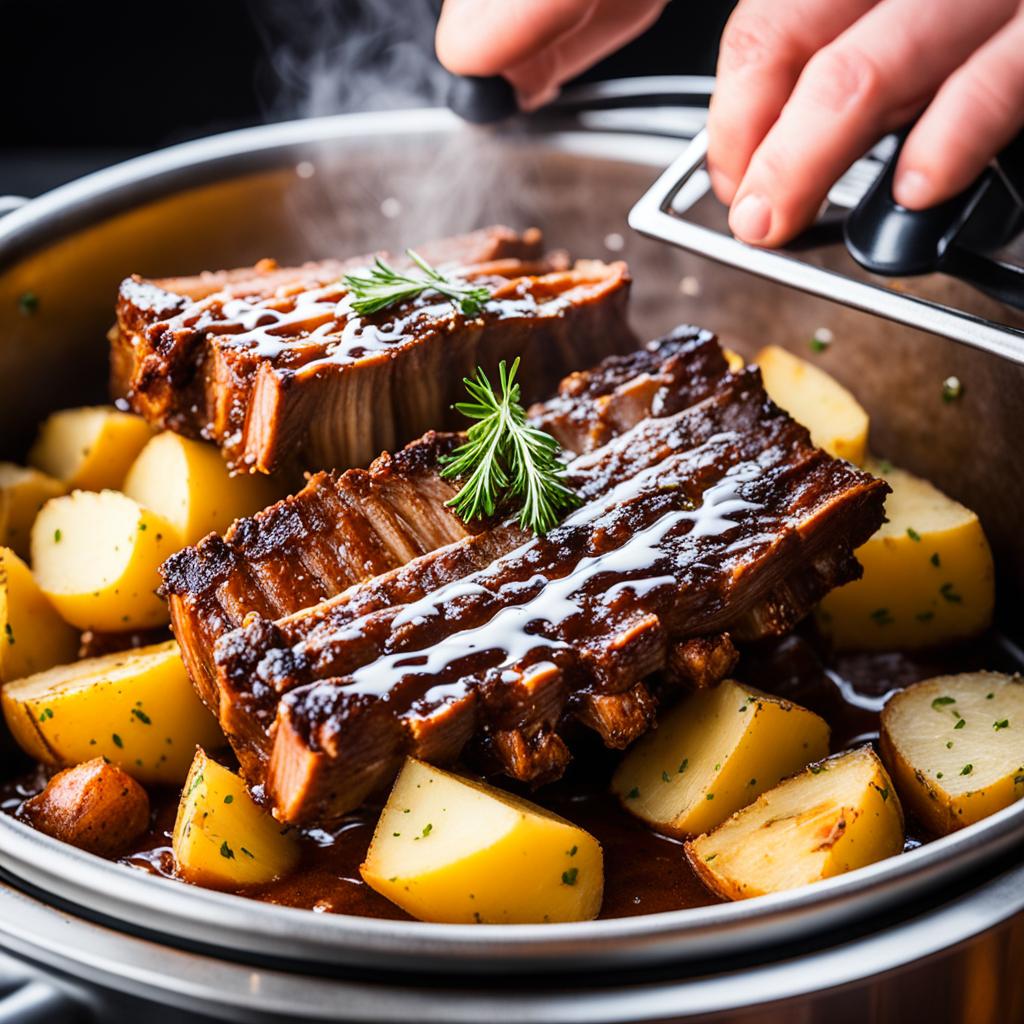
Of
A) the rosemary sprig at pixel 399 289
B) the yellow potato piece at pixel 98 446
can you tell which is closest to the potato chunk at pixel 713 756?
the rosemary sprig at pixel 399 289

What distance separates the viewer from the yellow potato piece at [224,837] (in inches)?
73.6

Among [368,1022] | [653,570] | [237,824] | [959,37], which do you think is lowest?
[237,824]

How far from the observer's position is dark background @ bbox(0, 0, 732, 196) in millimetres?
4711

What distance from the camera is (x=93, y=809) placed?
1.99 m

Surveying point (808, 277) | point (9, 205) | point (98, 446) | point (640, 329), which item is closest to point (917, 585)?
point (808, 277)

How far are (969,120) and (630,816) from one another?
128 centimetres

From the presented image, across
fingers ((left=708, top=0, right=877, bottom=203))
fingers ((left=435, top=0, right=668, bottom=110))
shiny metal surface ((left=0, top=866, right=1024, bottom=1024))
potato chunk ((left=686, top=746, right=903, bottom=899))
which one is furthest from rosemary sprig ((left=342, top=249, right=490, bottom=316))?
shiny metal surface ((left=0, top=866, right=1024, bottom=1024))

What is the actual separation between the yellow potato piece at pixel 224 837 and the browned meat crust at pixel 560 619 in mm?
157

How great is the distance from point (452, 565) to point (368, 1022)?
0.72 metres

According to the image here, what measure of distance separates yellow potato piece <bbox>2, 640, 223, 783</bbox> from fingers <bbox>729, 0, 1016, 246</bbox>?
4.58 feet

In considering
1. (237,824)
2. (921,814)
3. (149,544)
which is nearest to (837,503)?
(921,814)

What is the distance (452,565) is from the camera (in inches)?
74.7

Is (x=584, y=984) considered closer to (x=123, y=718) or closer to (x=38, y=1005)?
(x=38, y=1005)

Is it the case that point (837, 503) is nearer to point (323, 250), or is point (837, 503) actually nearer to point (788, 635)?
point (788, 635)
